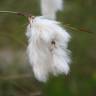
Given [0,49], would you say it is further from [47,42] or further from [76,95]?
[47,42]

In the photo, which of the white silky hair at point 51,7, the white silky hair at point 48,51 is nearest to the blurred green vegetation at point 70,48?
the white silky hair at point 51,7

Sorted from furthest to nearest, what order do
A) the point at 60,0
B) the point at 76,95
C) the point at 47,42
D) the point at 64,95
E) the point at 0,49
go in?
the point at 0,49, the point at 76,95, the point at 64,95, the point at 60,0, the point at 47,42

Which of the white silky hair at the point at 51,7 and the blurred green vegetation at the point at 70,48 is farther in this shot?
the blurred green vegetation at the point at 70,48

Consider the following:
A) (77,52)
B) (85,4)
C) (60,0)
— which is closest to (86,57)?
(77,52)

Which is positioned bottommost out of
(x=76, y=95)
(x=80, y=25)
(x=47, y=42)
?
(x=76, y=95)

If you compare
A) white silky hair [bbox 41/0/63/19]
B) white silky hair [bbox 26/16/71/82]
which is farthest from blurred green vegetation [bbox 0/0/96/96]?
white silky hair [bbox 26/16/71/82]

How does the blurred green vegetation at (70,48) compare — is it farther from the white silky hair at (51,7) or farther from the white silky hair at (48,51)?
the white silky hair at (48,51)

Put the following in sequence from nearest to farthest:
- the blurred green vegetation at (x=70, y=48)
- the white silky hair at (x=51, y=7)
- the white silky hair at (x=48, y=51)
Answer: the white silky hair at (x=48, y=51) < the white silky hair at (x=51, y=7) < the blurred green vegetation at (x=70, y=48)
